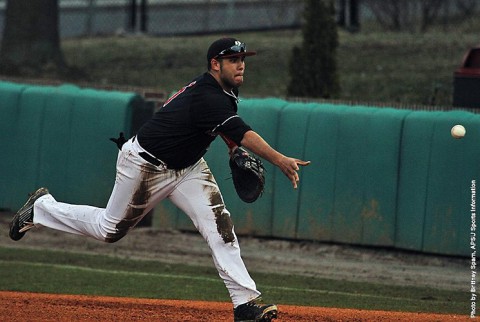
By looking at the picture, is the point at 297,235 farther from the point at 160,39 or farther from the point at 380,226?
the point at 160,39

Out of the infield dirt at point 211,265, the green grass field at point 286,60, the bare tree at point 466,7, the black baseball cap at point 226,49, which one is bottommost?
the infield dirt at point 211,265

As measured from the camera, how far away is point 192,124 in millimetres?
7297

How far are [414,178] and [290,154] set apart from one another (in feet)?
4.79

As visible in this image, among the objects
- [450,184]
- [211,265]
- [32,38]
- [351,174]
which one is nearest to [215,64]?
[211,265]

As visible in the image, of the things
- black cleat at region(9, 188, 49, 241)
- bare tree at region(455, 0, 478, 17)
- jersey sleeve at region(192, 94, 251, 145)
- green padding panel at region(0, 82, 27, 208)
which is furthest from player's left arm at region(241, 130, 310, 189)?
bare tree at region(455, 0, 478, 17)

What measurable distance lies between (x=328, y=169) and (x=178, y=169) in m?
5.12

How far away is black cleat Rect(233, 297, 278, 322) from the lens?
24.0 feet

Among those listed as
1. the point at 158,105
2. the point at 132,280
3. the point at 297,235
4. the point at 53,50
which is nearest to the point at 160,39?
the point at 53,50

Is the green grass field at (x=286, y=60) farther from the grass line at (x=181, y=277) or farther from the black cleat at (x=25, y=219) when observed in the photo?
the black cleat at (x=25, y=219)

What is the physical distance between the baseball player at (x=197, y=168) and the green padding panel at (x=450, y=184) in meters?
4.81

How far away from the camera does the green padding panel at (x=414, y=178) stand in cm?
1194

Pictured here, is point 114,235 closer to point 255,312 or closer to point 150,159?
point 150,159

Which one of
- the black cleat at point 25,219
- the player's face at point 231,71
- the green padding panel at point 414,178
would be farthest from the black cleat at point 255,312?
the green padding panel at point 414,178

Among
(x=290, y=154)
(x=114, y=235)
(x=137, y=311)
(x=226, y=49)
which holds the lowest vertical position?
(x=137, y=311)
